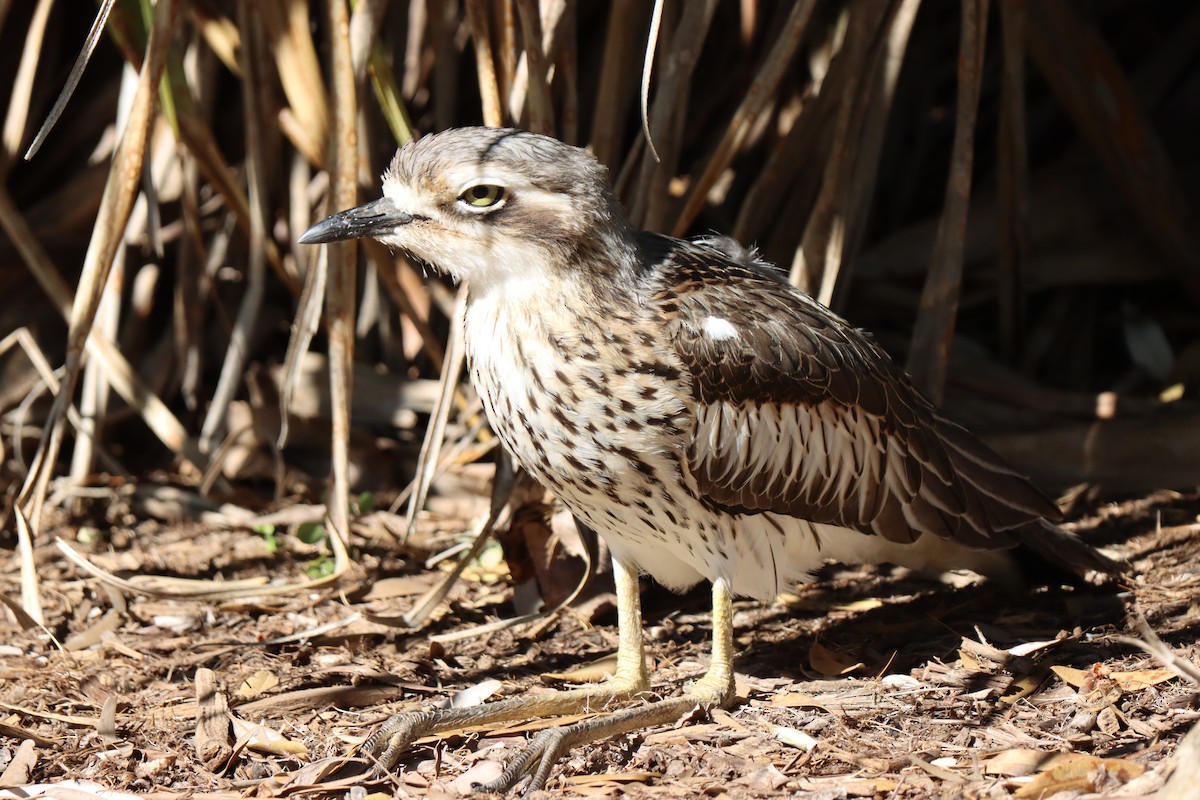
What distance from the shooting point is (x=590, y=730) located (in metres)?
3.07

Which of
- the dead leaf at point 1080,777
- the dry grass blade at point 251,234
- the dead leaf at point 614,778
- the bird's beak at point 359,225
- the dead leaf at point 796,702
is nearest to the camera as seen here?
the dead leaf at point 1080,777

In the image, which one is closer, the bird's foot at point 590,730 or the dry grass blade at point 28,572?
the bird's foot at point 590,730

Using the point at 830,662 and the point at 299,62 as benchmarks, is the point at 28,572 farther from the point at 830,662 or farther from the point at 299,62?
the point at 830,662

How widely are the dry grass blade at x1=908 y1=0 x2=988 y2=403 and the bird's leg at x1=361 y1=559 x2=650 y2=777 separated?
126 cm

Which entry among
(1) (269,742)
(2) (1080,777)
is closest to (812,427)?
(2) (1080,777)

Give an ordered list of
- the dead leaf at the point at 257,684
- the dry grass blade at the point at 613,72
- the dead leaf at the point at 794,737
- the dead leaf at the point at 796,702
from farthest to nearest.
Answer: the dry grass blade at the point at 613,72
the dead leaf at the point at 257,684
the dead leaf at the point at 796,702
the dead leaf at the point at 794,737

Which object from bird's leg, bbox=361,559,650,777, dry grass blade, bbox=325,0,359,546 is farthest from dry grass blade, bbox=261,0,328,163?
bird's leg, bbox=361,559,650,777

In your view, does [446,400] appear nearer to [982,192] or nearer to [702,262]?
[702,262]

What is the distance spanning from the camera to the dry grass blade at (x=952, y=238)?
3941 millimetres

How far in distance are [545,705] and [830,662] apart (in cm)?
84

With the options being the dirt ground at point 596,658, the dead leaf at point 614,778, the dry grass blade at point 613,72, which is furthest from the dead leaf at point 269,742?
the dry grass blade at point 613,72

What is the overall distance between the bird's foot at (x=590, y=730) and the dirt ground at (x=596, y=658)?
0.04m

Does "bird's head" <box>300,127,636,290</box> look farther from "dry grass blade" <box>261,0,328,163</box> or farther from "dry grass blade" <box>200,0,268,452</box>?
"dry grass blade" <box>200,0,268,452</box>

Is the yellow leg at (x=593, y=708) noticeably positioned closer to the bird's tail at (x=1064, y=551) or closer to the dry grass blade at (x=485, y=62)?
the bird's tail at (x=1064, y=551)
